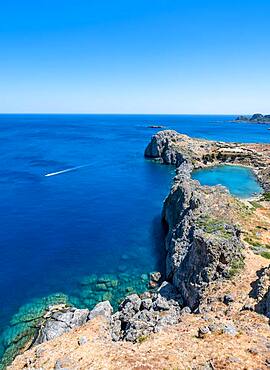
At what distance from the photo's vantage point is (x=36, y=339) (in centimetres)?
3550

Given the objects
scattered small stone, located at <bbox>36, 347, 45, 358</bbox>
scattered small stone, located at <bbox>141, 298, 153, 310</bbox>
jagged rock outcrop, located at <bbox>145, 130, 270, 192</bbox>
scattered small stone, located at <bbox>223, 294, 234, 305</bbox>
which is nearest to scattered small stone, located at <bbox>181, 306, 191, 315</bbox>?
scattered small stone, located at <bbox>141, 298, 153, 310</bbox>

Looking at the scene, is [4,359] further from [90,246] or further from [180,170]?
[180,170]

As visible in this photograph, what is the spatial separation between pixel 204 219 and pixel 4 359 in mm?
32238

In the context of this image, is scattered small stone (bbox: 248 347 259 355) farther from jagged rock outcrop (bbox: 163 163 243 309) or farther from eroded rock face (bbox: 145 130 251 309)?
eroded rock face (bbox: 145 130 251 309)

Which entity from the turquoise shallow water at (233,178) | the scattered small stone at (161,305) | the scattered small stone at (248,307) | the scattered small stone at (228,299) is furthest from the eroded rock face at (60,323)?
the turquoise shallow water at (233,178)

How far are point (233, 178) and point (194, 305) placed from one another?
8244 centimetres

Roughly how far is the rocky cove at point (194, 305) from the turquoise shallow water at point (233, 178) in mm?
37984

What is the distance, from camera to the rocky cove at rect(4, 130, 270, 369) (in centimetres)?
2809

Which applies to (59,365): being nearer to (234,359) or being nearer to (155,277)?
(234,359)

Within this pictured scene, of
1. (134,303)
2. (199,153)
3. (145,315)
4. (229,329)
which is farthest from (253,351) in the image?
(199,153)

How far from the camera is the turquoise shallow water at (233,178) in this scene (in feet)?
311

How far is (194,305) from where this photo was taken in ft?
122

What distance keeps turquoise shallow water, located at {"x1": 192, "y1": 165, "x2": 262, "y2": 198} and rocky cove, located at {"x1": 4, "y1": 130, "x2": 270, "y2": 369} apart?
3798cm

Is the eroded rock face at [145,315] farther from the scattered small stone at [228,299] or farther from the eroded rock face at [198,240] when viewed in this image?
the scattered small stone at [228,299]
